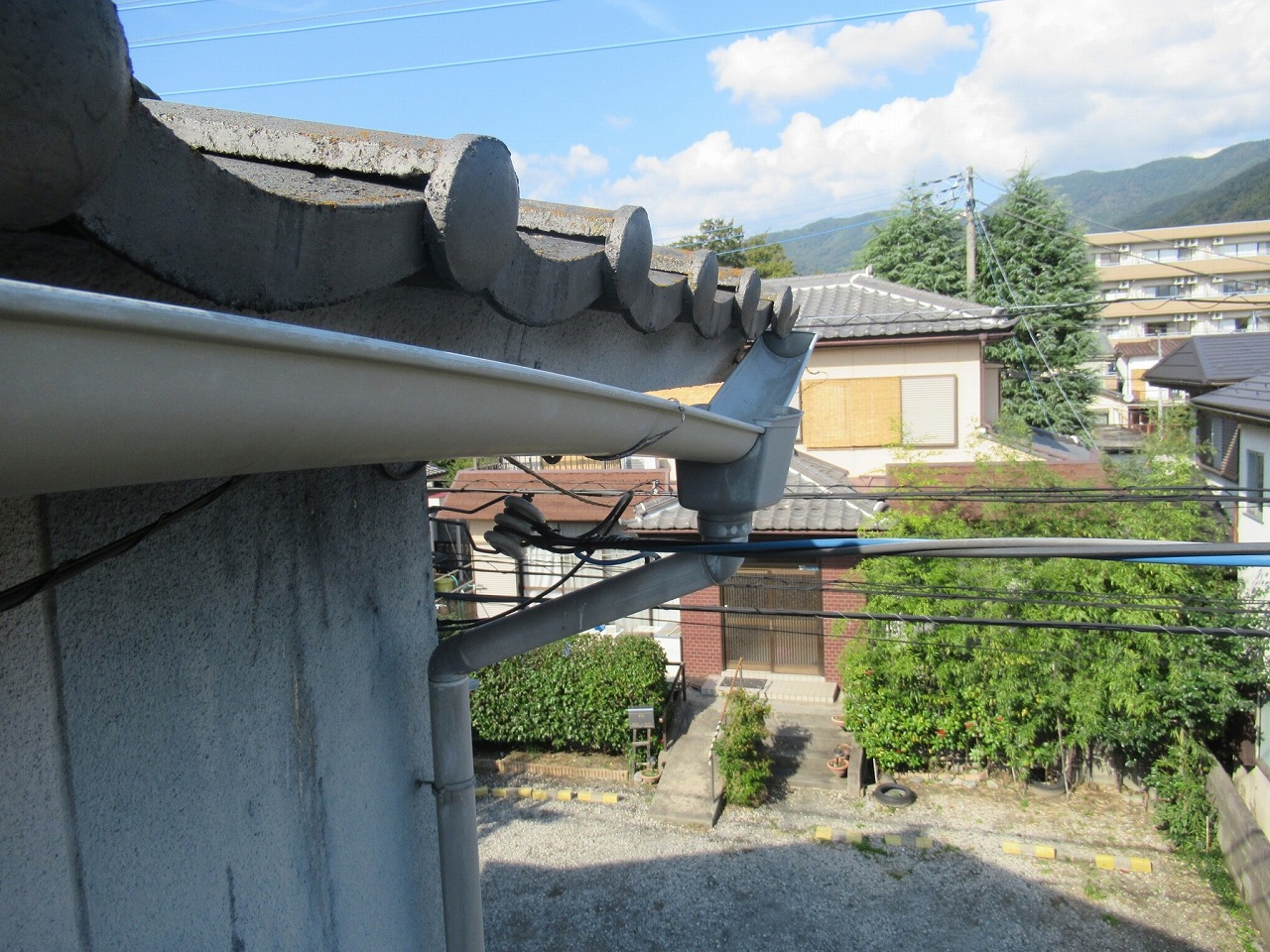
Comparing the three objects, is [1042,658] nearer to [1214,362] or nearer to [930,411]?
[930,411]

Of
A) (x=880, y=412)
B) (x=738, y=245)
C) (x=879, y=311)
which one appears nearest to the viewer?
(x=880, y=412)

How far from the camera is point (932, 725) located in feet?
39.4

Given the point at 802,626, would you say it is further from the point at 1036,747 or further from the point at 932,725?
the point at 1036,747

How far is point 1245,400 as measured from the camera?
37.5 ft

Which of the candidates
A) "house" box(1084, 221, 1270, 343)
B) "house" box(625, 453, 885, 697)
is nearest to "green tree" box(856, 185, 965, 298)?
"house" box(625, 453, 885, 697)

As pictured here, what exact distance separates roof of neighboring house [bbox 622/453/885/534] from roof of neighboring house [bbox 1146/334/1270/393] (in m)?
6.20

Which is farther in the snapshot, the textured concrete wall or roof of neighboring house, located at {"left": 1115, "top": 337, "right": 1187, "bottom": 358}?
roof of neighboring house, located at {"left": 1115, "top": 337, "right": 1187, "bottom": 358}

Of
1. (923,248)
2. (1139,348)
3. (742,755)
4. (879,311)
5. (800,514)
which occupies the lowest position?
(742,755)

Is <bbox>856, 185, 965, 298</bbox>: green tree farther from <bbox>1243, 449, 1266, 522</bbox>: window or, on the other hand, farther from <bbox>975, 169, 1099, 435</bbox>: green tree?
<bbox>1243, 449, 1266, 522</bbox>: window

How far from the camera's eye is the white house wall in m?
16.2

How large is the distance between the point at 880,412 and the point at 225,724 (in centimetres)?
1594

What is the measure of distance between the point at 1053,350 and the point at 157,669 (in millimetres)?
25779

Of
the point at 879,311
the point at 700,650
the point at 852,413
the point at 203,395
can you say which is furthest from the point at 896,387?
the point at 203,395

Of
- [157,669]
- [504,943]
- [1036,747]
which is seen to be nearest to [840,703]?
[1036,747]
